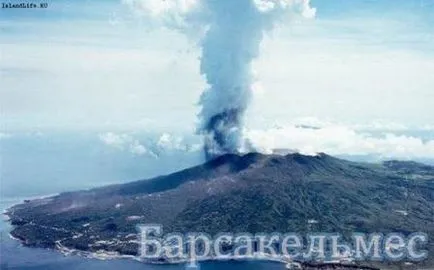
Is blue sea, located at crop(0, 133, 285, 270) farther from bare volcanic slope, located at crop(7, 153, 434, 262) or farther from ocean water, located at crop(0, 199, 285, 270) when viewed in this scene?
bare volcanic slope, located at crop(7, 153, 434, 262)

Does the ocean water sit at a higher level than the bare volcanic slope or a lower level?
lower

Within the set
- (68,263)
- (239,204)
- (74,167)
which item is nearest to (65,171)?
(74,167)

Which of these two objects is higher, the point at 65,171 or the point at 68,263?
the point at 65,171

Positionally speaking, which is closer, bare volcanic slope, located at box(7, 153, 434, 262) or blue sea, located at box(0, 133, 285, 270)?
blue sea, located at box(0, 133, 285, 270)

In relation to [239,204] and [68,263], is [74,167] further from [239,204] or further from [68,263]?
[68,263]

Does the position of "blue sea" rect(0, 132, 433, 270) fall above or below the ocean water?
above

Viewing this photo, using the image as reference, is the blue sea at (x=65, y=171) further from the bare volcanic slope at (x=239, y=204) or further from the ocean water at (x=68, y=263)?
the bare volcanic slope at (x=239, y=204)

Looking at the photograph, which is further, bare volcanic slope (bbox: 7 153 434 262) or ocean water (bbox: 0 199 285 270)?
bare volcanic slope (bbox: 7 153 434 262)

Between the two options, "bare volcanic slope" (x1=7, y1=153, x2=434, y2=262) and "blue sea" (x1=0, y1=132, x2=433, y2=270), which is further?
"bare volcanic slope" (x1=7, y1=153, x2=434, y2=262)

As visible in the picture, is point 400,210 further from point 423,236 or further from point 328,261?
point 328,261
